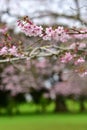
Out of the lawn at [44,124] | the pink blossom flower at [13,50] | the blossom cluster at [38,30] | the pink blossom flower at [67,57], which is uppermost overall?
the lawn at [44,124]

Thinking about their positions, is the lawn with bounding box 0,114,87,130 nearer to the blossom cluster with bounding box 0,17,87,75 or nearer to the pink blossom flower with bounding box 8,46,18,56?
the blossom cluster with bounding box 0,17,87,75

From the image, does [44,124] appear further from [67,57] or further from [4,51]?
[4,51]

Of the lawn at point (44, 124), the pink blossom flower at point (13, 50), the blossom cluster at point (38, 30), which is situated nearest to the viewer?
the blossom cluster at point (38, 30)

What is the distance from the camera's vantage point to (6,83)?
28.7 m

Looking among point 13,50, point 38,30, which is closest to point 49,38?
point 38,30

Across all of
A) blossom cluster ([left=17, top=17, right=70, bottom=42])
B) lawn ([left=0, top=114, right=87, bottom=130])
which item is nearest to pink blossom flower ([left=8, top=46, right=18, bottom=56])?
blossom cluster ([left=17, top=17, right=70, bottom=42])

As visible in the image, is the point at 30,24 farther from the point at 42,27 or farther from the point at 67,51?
the point at 67,51

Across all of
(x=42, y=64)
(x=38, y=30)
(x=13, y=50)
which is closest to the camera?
(x=38, y=30)

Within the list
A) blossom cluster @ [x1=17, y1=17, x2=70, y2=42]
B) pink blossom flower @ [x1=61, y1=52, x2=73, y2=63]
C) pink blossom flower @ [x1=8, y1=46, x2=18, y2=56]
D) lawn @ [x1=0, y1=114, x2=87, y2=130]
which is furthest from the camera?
lawn @ [x1=0, y1=114, x2=87, y2=130]

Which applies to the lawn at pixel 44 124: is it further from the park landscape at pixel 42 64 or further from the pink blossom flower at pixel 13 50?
the pink blossom flower at pixel 13 50

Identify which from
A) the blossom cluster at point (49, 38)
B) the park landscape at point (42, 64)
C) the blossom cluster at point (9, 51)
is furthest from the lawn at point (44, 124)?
the blossom cluster at point (9, 51)

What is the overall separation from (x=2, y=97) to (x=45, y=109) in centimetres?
661

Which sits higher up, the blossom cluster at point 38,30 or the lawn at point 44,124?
the lawn at point 44,124

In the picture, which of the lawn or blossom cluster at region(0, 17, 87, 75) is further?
the lawn
